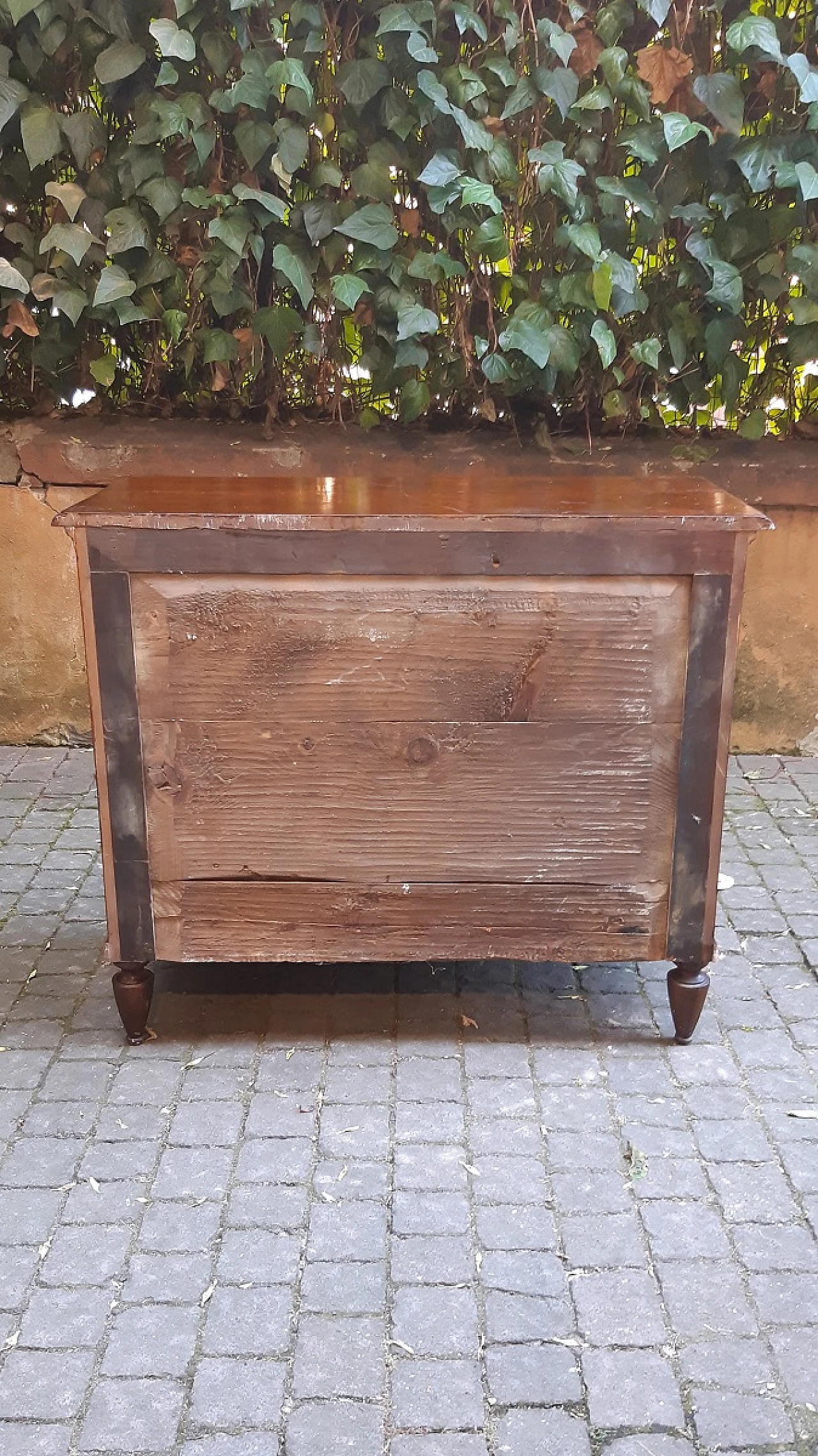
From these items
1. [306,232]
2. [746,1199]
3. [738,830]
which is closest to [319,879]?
[746,1199]

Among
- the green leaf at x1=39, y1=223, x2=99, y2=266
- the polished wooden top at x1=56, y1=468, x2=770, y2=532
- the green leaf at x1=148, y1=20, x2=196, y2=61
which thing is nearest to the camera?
the polished wooden top at x1=56, y1=468, x2=770, y2=532

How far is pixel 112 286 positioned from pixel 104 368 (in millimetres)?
318

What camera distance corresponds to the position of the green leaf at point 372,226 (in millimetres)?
3121

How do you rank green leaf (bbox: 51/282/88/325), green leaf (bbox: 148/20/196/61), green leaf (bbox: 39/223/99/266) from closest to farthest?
green leaf (bbox: 148/20/196/61) < green leaf (bbox: 39/223/99/266) < green leaf (bbox: 51/282/88/325)

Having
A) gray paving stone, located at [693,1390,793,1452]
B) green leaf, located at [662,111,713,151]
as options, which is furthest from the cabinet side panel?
green leaf, located at [662,111,713,151]

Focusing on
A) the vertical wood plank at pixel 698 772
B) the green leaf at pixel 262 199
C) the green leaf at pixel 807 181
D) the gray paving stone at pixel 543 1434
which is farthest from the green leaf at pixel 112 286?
the gray paving stone at pixel 543 1434

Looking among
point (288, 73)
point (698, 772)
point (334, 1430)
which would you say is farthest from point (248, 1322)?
point (288, 73)

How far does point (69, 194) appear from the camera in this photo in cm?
317

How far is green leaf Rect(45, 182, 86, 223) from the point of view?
316cm

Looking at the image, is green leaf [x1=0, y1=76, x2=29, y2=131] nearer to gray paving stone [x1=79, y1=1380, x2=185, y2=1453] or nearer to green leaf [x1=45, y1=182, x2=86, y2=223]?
green leaf [x1=45, y1=182, x2=86, y2=223]

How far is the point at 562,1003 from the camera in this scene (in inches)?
96.2

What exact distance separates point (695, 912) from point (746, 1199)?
1.73 ft

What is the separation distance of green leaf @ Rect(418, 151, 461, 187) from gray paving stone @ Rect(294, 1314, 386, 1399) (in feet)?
8.98

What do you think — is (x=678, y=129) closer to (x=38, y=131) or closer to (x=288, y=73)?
(x=288, y=73)
